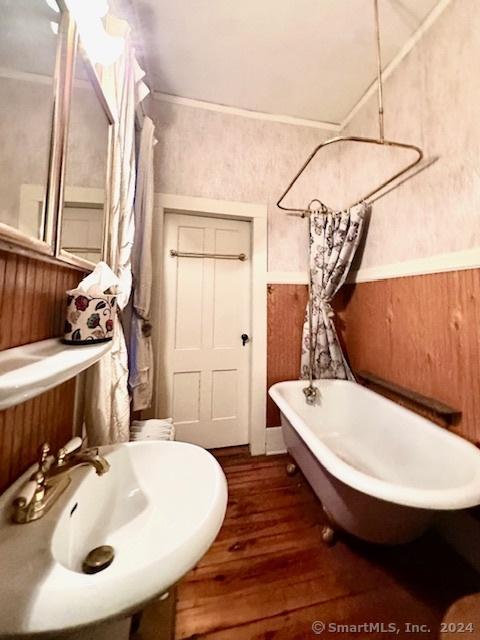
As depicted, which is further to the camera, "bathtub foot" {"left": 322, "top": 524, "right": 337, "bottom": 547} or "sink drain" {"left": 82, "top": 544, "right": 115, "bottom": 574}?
"bathtub foot" {"left": 322, "top": 524, "right": 337, "bottom": 547}

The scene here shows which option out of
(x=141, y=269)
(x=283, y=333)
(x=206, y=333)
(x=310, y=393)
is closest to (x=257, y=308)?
(x=283, y=333)

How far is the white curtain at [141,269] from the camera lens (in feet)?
5.09

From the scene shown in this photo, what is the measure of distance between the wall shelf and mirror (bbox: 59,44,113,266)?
0.98ft

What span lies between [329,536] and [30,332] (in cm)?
154

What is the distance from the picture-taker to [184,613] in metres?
0.98

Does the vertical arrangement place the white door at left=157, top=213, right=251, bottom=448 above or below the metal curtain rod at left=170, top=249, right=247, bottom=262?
below

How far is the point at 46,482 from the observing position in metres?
0.57

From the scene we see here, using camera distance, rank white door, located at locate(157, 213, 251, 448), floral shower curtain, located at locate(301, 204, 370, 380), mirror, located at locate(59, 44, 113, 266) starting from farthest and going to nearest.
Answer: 1. white door, located at locate(157, 213, 251, 448)
2. floral shower curtain, located at locate(301, 204, 370, 380)
3. mirror, located at locate(59, 44, 113, 266)

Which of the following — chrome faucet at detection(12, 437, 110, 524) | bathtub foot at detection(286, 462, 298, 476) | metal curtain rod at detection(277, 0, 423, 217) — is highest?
metal curtain rod at detection(277, 0, 423, 217)

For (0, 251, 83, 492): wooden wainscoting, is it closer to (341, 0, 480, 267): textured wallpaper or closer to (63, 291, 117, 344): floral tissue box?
(63, 291, 117, 344): floral tissue box

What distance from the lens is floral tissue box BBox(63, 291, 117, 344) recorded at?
77 centimetres

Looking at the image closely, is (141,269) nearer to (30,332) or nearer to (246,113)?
(30,332)

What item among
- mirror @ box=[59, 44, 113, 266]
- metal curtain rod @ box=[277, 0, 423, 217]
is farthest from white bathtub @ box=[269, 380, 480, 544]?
metal curtain rod @ box=[277, 0, 423, 217]

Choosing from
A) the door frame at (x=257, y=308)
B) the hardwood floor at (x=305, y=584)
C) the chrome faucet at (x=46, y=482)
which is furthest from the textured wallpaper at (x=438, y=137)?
the chrome faucet at (x=46, y=482)
